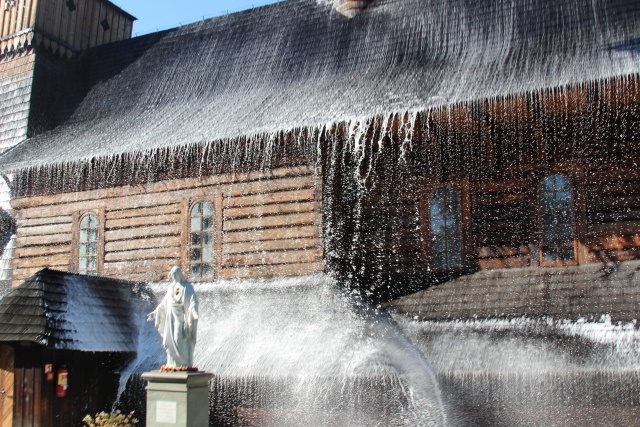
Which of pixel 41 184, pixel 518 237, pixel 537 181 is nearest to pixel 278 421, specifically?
pixel 518 237

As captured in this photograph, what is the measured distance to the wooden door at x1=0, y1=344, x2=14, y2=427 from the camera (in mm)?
10570

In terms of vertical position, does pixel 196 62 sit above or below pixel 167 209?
above

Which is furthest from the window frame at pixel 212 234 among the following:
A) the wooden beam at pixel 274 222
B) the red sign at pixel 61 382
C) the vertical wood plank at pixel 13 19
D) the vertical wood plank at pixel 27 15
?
the vertical wood plank at pixel 13 19

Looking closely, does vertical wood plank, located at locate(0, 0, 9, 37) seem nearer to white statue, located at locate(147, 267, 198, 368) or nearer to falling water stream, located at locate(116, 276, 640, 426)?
falling water stream, located at locate(116, 276, 640, 426)

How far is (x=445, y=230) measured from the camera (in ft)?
36.3

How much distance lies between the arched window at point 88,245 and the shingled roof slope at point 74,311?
1604 mm

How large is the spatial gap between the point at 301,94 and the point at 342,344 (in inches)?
177

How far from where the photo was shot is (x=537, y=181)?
10531mm

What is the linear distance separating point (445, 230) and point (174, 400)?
462cm

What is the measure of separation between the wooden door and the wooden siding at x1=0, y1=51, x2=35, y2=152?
6.11 metres

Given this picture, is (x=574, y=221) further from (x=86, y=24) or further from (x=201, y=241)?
(x=86, y=24)

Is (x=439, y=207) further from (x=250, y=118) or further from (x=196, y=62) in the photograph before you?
(x=196, y=62)

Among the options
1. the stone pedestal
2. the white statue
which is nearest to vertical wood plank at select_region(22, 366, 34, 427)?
the white statue

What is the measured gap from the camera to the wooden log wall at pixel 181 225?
11.6 metres
